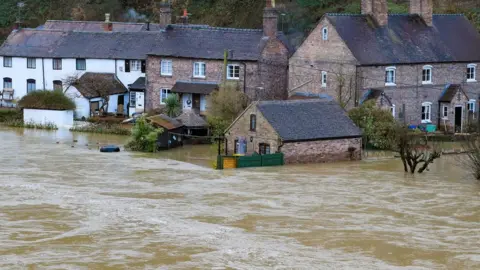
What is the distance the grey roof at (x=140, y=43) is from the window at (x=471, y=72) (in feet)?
38.4

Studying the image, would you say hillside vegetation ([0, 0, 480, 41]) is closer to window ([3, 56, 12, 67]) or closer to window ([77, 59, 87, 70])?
window ([77, 59, 87, 70])

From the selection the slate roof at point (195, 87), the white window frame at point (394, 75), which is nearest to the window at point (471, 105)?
the white window frame at point (394, 75)

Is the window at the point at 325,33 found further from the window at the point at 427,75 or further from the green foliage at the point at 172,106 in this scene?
the green foliage at the point at 172,106

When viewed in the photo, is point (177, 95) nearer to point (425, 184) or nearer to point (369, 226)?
point (425, 184)

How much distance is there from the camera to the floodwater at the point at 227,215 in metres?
33.6

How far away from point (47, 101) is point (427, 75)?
21.7 m

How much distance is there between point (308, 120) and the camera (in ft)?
173

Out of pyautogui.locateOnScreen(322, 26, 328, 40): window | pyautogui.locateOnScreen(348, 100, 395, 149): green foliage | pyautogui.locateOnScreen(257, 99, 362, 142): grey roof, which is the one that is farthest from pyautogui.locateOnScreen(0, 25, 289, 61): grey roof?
pyautogui.locateOnScreen(257, 99, 362, 142): grey roof

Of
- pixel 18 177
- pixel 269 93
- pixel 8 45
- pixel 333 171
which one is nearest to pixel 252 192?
pixel 333 171

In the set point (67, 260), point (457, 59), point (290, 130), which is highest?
point (457, 59)

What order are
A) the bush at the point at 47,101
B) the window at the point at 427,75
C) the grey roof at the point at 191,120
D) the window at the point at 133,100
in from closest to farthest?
1. the grey roof at the point at 191,120
2. the window at the point at 427,75
3. the bush at the point at 47,101
4. the window at the point at 133,100

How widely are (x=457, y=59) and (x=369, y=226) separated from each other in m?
25.9

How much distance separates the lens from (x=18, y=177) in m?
46.8

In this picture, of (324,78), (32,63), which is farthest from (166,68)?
(324,78)
